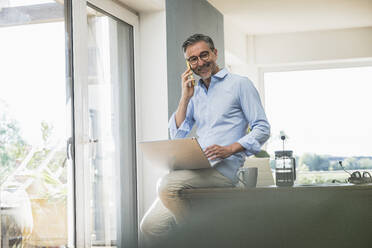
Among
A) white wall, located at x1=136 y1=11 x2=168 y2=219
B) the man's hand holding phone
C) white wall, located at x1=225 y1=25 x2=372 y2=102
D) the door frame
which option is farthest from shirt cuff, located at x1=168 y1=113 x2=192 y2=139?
white wall, located at x1=225 y1=25 x2=372 y2=102

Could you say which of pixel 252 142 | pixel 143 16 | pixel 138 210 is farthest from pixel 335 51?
pixel 252 142

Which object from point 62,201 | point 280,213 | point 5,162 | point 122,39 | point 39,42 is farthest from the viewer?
point 122,39

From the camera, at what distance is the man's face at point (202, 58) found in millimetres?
2672

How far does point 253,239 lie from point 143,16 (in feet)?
10.2

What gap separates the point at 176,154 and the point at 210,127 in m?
0.46

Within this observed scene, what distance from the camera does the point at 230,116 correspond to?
2588 millimetres

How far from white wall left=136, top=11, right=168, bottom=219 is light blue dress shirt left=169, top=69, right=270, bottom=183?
183cm

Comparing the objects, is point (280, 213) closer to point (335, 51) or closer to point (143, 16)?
point (143, 16)

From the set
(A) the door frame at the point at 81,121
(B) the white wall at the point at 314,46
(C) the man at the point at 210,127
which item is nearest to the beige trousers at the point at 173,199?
(C) the man at the point at 210,127

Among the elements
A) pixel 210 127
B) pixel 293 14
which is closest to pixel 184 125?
pixel 210 127

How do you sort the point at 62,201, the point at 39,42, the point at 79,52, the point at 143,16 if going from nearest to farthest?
the point at 39,42
the point at 62,201
the point at 79,52
the point at 143,16

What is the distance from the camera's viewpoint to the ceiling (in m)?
6.16

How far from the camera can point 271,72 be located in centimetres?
809

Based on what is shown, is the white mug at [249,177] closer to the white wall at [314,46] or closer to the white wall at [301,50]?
the white wall at [301,50]
